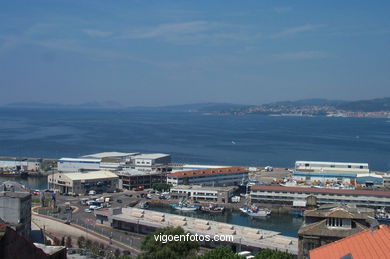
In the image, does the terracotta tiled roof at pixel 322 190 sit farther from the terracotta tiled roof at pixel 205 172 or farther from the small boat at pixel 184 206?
the terracotta tiled roof at pixel 205 172

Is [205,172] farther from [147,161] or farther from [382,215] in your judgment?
[382,215]

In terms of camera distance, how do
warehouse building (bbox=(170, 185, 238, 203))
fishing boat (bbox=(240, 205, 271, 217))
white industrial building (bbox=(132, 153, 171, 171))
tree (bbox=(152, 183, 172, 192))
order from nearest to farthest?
fishing boat (bbox=(240, 205, 271, 217))
warehouse building (bbox=(170, 185, 238, 203))
tree (bbox=(152, 183, 172, 192))
white industrial building (bbox=(132, 153, 171, 171))

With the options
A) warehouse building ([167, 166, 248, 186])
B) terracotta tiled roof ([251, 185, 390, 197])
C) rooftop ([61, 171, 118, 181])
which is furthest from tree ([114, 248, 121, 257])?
warehouse building ([167, 166, 248, 186])

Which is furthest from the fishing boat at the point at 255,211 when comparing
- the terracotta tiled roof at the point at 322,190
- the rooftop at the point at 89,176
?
the rooftop at the point at 89,176

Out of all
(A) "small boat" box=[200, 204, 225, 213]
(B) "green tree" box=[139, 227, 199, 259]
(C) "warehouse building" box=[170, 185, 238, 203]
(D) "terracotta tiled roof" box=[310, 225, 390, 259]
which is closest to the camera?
(D) "terracotta tiled roof" box=[310, 225, 390, 259]

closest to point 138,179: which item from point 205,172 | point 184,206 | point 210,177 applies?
point 205,172

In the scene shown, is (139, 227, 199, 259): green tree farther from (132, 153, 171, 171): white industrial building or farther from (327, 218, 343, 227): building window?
(132, 153, 171, 171): white industrial building

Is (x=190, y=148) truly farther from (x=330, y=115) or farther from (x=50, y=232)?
(x=330, y=115)
